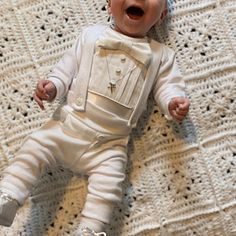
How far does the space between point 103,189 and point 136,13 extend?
1.04 ft

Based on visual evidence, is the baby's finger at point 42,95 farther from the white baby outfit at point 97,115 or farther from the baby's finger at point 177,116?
the baby's finger at point 177,116

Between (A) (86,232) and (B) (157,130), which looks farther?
(B) (157,130)

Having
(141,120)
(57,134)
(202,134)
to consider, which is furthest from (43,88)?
(202,134)

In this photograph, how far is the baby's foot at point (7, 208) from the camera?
909 millimetres

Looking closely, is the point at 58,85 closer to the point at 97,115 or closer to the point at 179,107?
the point at 97,115

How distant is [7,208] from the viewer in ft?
2.99

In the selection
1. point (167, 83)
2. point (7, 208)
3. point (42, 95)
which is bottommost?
point (7, 208)

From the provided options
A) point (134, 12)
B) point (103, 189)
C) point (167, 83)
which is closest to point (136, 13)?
point (134, 12)

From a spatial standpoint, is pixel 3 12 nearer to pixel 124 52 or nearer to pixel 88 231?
pixel 124 52

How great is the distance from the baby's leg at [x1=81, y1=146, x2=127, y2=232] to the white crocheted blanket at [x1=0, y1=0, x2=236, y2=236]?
0.07 meters

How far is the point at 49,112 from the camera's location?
1.05 meters

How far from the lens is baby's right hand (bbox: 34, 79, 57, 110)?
0.94m

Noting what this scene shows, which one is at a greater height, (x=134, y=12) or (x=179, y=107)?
(x=134, y=12)

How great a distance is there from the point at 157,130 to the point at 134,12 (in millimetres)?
226
